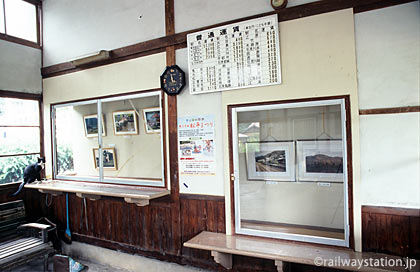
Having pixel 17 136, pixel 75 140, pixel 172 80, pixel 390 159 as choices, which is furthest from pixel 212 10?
pixel 17 136

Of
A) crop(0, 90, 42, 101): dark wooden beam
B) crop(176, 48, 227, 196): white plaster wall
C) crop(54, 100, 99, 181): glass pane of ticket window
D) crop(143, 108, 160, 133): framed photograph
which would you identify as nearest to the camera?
crop(176, 48, 227, 196): white plaster wall

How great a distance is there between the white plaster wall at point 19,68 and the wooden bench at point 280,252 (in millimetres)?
3535

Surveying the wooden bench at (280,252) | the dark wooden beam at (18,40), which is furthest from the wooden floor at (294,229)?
the dark wooden beam at (18,40)

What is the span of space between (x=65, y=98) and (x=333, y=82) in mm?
3701

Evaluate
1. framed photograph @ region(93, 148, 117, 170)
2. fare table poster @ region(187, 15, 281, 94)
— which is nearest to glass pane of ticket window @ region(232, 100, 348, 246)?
fare table poster @ region(187, 15, 281, 94)

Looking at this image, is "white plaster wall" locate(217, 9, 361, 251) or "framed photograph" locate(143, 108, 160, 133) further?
"framed photograph" locate(143, 108, 160, 133)

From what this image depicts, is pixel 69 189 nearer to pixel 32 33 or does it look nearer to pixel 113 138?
pixel 113 138

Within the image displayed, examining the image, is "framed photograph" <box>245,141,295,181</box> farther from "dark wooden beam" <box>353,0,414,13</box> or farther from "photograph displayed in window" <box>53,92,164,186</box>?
"dark wooden beam" <box>353,0,414,13</box>

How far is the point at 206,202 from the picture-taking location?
2.97 m

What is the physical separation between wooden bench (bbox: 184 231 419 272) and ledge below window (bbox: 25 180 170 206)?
0.71 m

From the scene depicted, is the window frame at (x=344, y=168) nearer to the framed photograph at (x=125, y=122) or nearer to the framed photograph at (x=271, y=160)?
the framed photograph at (x=271, y=160)

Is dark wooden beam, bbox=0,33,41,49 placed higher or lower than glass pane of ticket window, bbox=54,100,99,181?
higher

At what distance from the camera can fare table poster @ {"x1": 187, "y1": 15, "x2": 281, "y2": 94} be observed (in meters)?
2.60

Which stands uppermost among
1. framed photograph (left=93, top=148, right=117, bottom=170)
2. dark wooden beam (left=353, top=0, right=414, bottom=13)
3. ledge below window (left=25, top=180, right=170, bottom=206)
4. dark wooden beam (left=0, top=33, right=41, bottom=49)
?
dark wooden beam (left=0, top=33, right=41, bottom=49)
